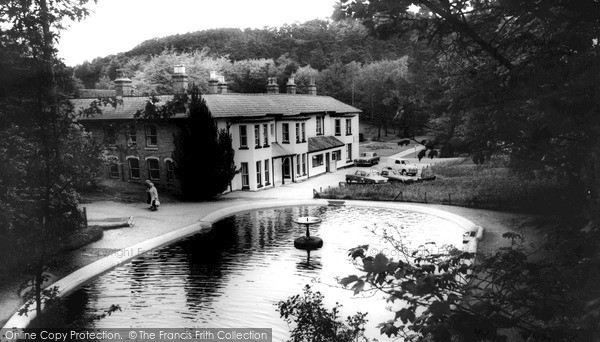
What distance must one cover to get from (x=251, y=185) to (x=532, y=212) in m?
17.5

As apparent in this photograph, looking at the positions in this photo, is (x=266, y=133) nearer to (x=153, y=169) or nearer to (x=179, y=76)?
(x=179, y=76)

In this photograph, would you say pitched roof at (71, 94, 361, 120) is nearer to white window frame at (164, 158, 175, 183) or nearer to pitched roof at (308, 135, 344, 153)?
pitched roof at (308, 135, 344, 153)

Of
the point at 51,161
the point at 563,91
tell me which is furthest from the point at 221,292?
the point at 563,91

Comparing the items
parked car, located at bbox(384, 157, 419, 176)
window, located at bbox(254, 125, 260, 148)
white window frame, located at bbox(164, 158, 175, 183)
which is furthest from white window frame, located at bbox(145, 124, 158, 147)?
parked car, located at bbox(384, 157, 419, 176)

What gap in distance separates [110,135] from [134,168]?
86.6 ft

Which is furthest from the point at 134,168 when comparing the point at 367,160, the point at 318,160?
the point at 367,160

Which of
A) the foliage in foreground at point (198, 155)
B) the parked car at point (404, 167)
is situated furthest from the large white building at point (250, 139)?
the parked car at point (404, 167)

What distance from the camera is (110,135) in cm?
757

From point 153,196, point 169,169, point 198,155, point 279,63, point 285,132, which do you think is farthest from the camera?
point 279,63

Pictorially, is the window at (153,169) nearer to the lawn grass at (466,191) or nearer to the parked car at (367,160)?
the lawn grass at (466,191)

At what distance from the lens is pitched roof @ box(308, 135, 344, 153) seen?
39.7 metres

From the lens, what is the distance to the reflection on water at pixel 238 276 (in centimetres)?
1257

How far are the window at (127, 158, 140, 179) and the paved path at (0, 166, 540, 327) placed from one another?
558 centimetres

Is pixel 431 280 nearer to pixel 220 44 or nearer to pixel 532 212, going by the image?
pixel 532 212
